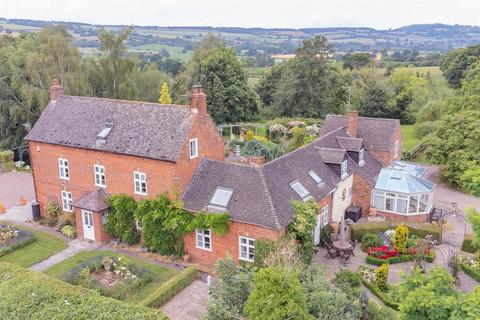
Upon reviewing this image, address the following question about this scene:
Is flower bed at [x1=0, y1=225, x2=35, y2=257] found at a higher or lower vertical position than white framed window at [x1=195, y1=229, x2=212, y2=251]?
lower

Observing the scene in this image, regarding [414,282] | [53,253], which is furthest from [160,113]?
[414,282]

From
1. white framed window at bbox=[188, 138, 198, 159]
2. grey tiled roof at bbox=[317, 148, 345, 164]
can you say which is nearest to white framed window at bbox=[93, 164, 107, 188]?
white framed window at bbox=[188, 138, 198, 159]

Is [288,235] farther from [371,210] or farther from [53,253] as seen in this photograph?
[53,253]

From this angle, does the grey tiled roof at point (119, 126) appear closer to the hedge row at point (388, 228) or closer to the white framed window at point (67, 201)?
the white framed window at point (67, 201)

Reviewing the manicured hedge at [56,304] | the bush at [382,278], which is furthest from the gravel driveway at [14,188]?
the bush at [382,278]

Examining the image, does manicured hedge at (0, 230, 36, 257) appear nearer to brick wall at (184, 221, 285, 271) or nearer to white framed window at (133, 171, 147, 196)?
white framed window at (133, 171, 147, 196)

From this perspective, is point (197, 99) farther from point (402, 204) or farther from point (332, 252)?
point (402, 204)

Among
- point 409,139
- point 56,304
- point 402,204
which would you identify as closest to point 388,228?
point 402,204
